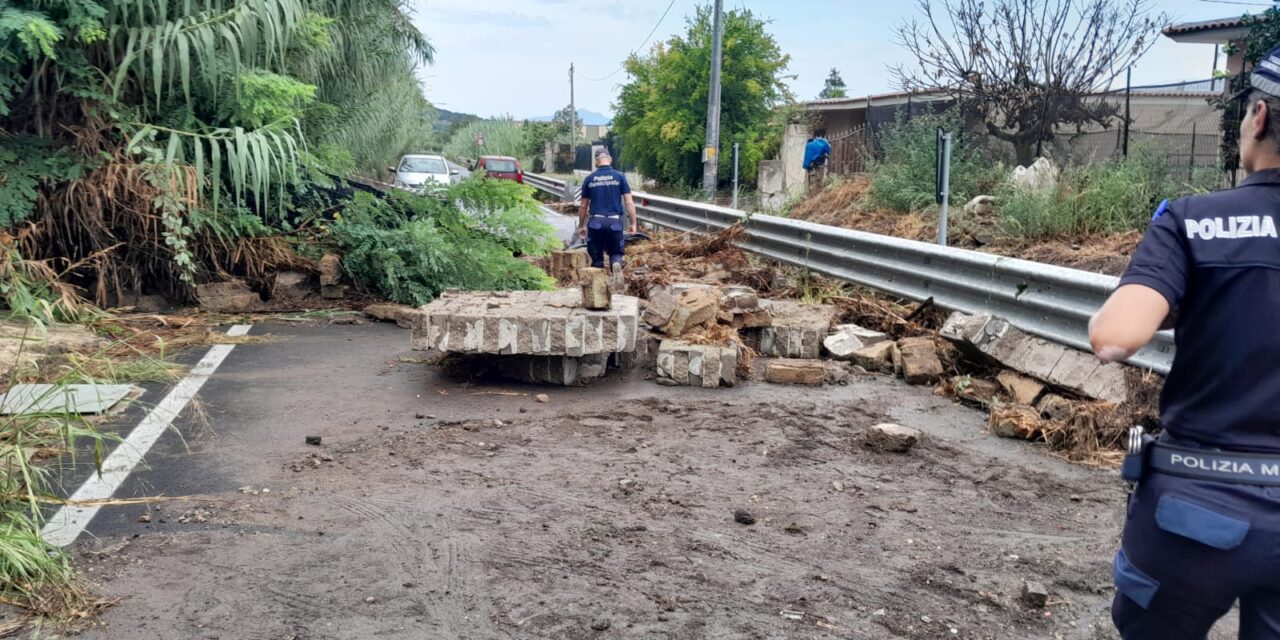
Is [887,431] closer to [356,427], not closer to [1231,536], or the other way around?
[356,427]

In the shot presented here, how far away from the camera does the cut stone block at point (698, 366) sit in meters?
7.56

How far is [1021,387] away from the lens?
6785mm

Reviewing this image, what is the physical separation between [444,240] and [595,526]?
277 inches

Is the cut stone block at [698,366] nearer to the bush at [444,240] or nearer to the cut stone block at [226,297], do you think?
the bush at [444,240]

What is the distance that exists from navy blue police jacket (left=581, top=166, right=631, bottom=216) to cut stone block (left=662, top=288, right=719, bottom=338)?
4.10 metres

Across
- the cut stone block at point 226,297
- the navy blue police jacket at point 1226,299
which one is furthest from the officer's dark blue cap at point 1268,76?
the cut stone block at point 226,297

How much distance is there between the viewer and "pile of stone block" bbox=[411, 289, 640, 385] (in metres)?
7.28

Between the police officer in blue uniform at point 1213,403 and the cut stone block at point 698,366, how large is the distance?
525 centimetres

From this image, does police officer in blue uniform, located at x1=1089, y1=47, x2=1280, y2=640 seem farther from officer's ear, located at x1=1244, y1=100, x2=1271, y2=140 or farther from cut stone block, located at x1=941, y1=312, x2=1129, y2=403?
cut stone block, located at x1=941, y1=312, x2=1129, y2=403

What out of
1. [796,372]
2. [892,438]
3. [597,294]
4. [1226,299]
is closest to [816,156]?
[796,372]

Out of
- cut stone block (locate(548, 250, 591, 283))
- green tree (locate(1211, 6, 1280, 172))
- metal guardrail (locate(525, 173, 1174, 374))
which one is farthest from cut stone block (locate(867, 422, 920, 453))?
green tree (locate(1211, 6, 1280, 172))

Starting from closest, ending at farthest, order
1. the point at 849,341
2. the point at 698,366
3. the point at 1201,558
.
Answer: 1. the point at 1201,558
2. the point at 698,366
3. the point at 849,341

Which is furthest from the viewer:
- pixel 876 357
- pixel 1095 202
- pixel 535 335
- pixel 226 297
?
pixel 1095 202

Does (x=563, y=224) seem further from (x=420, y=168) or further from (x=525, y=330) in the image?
(x=525, y=330)
